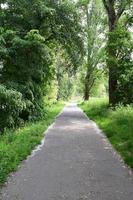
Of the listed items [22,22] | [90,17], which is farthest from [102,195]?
[90,17]

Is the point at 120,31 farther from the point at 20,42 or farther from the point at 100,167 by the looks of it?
the point at 100,167

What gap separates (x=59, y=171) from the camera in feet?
29.9

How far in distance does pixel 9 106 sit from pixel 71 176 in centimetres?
921

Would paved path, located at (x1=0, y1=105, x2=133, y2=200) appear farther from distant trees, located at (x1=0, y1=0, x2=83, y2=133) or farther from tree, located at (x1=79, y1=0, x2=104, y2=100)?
tree, located at (x1=79, y1=0, x2=104, y2=100)

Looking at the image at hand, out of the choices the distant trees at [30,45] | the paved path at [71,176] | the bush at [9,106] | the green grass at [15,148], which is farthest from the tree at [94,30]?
the paved path at [71,176]

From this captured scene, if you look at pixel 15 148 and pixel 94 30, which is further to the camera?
pixel 94 30

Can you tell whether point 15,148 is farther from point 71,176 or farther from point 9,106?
point 9,106

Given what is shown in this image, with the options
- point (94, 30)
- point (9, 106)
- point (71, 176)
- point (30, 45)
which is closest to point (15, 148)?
point (71, 176)

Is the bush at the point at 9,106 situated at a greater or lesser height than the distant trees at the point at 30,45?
lesser

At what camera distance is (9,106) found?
681 inches

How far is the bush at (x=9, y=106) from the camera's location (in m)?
16.5

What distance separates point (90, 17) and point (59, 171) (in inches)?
1786

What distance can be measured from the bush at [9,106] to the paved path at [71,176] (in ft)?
13.3

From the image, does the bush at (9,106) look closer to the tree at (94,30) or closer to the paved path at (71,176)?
the paved path at (71,176)
